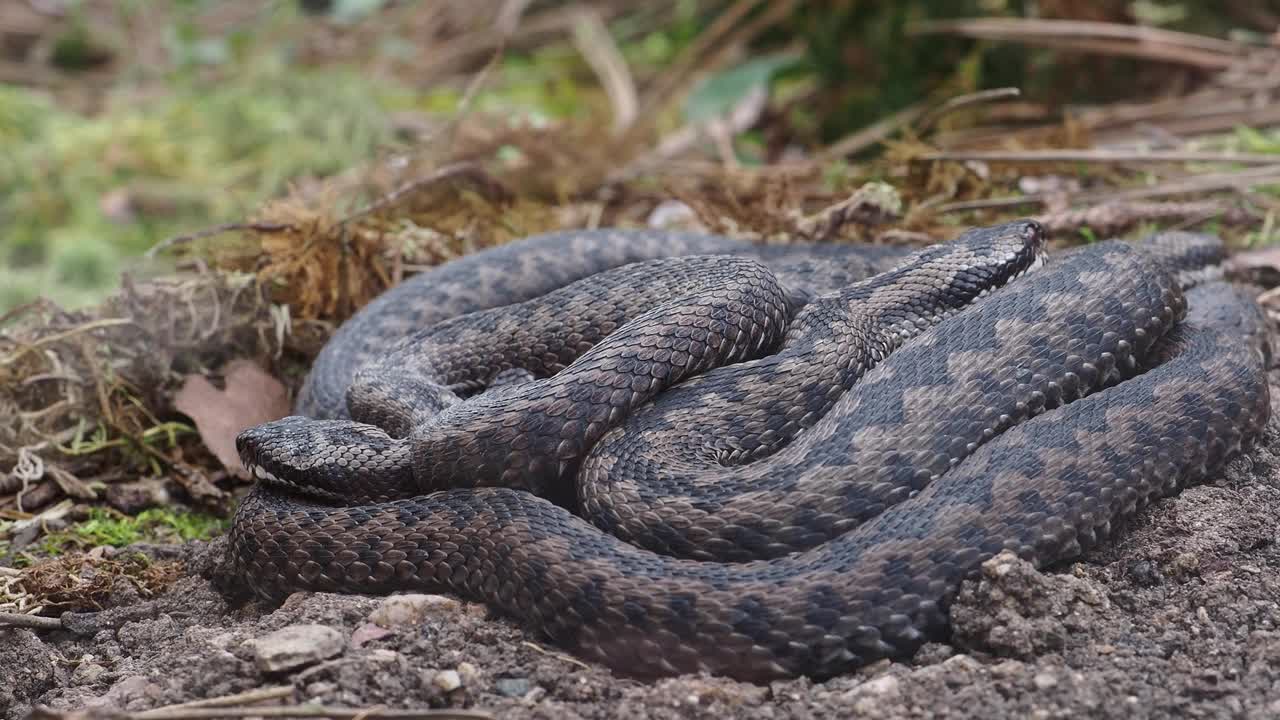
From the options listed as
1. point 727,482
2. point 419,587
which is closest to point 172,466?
point 419,587

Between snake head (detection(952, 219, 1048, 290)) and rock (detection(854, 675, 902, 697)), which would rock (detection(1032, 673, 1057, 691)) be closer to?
rock (detection(854, 675, 902, 697))

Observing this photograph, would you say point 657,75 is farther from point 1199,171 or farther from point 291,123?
point 1199,171

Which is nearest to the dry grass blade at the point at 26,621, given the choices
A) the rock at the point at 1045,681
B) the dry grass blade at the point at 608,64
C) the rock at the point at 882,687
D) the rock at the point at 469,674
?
the rock at the point at 469,674

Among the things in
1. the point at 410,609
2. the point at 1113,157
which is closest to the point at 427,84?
the point at 1113,157

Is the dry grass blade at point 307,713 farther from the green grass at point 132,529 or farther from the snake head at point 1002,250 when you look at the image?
the snake head at point 1002,250

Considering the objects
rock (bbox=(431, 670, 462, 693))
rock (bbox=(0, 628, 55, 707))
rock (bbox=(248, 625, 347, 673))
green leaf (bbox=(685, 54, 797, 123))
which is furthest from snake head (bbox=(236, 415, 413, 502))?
green leaf (bbox=(685, 54, 797, 123))

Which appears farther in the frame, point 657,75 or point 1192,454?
point 657,75
